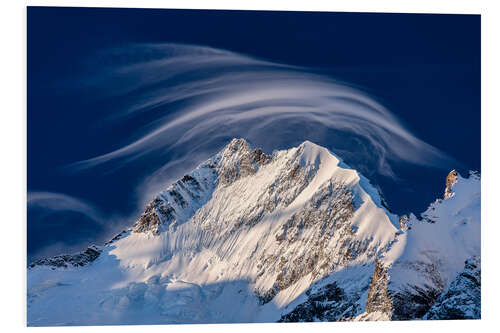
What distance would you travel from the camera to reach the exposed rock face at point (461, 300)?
66.6ft

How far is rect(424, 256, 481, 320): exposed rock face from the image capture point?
2031 cm

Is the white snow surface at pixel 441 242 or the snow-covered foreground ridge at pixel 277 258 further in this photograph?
the snow-covered foreground ridge at pixel 277 258

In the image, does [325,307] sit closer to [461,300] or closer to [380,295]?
[380,295]

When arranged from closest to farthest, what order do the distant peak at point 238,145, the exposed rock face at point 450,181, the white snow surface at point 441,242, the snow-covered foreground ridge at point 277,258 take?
the white snow surface at point 441,242 → the snow-covered foreground ridge at point 277,258 → the exposed rock face at point 450,181 → the distant peak at point 238,145

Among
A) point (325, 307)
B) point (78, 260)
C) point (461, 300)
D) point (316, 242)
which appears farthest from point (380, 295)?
point (78, 260)

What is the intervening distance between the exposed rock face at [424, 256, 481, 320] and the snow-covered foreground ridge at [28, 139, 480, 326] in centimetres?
3

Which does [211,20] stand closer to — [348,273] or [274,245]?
[348,273]

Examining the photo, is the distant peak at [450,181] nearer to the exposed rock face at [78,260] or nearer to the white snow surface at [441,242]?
the white snow surface at [441,242]

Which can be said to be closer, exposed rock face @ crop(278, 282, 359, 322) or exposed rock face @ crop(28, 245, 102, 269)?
exposed rock face @ crop(278, 282, 359, 322)

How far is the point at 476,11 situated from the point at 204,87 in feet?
29.7

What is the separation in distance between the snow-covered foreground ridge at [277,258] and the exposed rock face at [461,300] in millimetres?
32

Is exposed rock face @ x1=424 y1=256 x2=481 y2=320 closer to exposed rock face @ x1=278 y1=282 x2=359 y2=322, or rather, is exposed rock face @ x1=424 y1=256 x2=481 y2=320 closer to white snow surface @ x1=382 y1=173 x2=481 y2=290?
white snow surface @ x1=382 y1=173 x2=481 y2=290

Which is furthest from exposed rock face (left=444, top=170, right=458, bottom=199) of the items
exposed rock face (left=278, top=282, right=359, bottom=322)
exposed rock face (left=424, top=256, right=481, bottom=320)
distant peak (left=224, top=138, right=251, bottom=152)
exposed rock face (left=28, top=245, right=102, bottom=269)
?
exposed rock face (left=28, top=245, right=102, bottom=269)

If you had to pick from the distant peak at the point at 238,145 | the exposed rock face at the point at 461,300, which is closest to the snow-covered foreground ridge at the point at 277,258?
the exposed rock face at the point at 461,300
